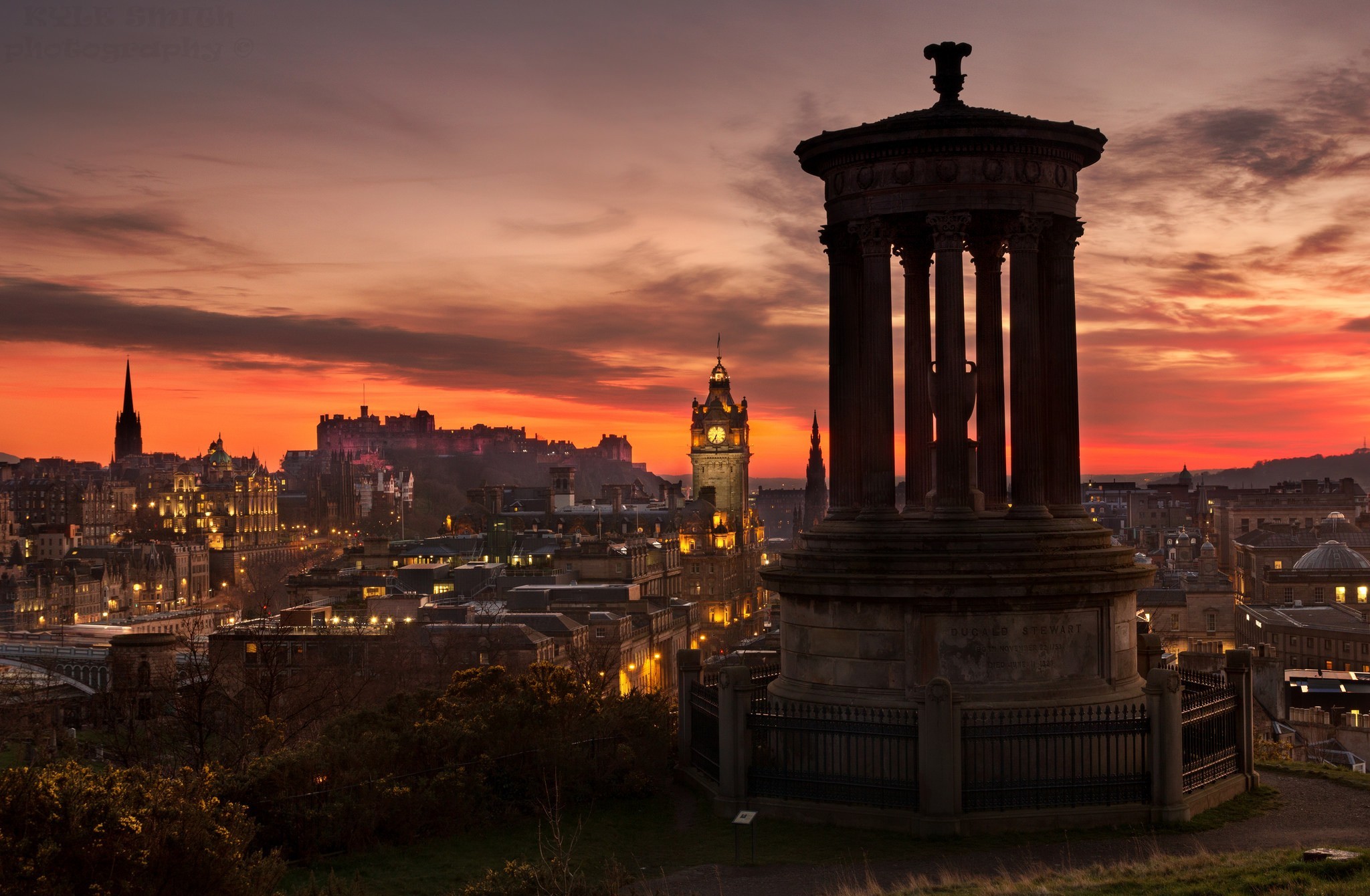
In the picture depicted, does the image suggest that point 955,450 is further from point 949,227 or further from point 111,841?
point 111,841

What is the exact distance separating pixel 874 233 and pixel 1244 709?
38.9 ft

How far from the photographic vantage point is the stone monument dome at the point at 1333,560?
470 ft

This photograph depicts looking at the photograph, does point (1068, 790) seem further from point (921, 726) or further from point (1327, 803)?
point (1327, 803)

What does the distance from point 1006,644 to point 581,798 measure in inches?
336

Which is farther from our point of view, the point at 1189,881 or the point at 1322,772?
the point at 1322,772

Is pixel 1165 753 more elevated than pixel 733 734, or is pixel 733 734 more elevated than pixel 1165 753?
pixel 733 734

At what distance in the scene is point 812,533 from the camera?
29609 mm

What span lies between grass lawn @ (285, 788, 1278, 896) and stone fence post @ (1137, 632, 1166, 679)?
5.53 m

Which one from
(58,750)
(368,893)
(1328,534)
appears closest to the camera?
(368,893)

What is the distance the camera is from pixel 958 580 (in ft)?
88.0

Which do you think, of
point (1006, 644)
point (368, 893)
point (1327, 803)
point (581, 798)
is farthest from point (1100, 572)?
point (368, 893)

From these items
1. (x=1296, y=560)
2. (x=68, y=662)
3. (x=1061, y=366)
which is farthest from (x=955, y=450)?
(x=1296, y=560)

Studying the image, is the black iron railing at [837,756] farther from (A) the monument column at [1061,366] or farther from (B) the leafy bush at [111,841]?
(B) the leafy bush at [111,841]

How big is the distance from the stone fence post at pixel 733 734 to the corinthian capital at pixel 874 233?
8.90m
